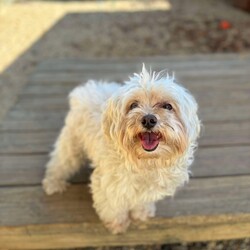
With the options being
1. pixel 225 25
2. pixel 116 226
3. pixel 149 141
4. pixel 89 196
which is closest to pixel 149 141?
pixel 149 141

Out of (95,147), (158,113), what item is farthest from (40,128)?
(158,113)

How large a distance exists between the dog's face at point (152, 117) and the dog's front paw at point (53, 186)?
28.6 inches

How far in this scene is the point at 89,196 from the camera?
266 centimetres

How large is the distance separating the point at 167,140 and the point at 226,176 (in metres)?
0.96

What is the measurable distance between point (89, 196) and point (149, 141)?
83 centimetres

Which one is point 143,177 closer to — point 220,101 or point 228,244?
point 228,244

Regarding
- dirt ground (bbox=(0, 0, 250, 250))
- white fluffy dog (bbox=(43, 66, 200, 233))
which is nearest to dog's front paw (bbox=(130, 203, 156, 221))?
white fluffy dog (bbox=(43, 66, 200, 233))

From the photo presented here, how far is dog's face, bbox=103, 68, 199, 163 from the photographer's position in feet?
6.44

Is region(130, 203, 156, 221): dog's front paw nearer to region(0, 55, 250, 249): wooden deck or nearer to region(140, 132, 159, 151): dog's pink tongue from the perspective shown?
region(0, 55, 250, 249): wooden deck

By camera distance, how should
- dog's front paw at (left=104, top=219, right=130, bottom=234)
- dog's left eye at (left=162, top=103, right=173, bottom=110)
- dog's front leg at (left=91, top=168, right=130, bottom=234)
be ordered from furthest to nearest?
1. dog's front paw at (left=104, top=219, right=130, bottom=234)
2. dog's front leg at (left=91, top=168, right=130, bottom=234)
3. dog's left eye at (left=162, top=103, right=173, bottom=110)

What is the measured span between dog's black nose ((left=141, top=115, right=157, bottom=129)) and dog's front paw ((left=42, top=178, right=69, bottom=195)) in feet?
3.11

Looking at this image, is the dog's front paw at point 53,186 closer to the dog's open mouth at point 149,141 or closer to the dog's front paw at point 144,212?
the dog's front paw at point 144,212

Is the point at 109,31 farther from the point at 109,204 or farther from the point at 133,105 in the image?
the point at 133,105

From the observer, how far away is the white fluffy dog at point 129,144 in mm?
1998
